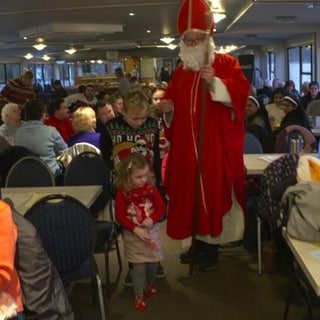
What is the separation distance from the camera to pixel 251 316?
2.97 m

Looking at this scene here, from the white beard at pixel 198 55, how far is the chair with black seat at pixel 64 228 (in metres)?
1.49

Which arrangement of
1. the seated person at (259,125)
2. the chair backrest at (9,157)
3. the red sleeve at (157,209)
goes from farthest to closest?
1. the seated person at (259,125)
2. the chair backrest at (9,157)
3. the red sleeve at (157,209)

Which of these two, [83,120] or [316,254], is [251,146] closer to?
[83,120]

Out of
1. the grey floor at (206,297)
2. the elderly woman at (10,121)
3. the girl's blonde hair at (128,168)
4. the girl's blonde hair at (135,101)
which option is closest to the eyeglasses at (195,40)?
the girl's blonde hair at (135,101)

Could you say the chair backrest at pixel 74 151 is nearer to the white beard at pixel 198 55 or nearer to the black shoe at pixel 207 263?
the white beard at pixel 198 55

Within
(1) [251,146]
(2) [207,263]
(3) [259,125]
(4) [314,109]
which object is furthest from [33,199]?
(4) [314,109]

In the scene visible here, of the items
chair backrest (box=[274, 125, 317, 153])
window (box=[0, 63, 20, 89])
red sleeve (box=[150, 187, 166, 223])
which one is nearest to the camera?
red sleeve (box=[150, 187, 166, 223])

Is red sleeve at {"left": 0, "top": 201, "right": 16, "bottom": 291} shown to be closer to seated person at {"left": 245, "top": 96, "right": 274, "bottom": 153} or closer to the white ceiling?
seated person at {"left": 245, "top": 96, "right": 274, "bottom": 153}

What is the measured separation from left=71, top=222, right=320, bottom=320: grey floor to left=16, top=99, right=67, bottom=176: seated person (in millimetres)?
1120

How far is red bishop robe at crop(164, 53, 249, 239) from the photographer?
135 inches

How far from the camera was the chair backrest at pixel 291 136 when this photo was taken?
4043 millimetres

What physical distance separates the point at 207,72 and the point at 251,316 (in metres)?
1.57

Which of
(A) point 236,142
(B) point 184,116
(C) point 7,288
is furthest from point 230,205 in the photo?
(C) point 7,288

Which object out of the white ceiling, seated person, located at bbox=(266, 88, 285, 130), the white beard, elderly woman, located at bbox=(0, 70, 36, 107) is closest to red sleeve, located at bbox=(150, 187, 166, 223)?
the white beard
